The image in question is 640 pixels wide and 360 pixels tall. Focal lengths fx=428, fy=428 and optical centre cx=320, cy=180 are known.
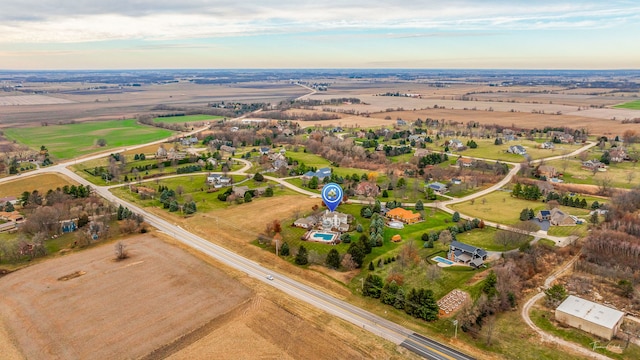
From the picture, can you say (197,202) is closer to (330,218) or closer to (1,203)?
(330,218)

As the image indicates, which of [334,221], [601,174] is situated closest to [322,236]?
[334,221]

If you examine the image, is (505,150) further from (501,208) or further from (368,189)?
(368,189)

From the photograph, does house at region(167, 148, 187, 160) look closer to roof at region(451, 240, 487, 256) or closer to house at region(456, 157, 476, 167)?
house at region(456, 157, 476, 167)

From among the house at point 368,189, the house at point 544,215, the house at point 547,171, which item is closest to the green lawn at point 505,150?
the house at point 547,171

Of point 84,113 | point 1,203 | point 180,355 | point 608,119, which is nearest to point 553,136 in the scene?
point 608,119

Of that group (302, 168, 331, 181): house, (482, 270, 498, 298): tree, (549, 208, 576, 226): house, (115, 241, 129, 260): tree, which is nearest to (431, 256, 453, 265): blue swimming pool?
(482, 270, 498, 298): tree
